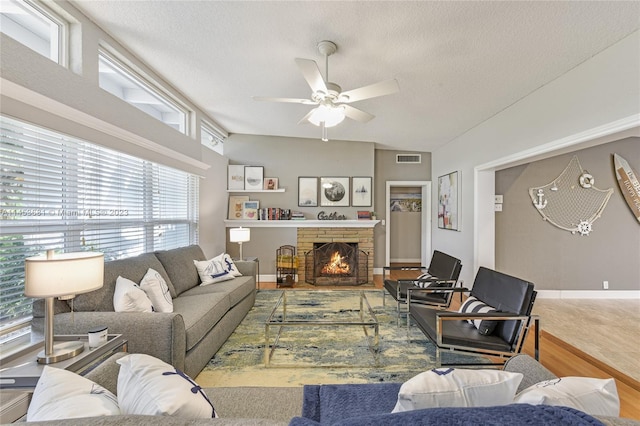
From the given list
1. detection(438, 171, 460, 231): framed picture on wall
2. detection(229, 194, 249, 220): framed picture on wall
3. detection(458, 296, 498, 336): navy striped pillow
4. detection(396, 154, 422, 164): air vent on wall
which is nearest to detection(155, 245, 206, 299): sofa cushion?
detection(229, 194, 249, 220): framed picture on wall

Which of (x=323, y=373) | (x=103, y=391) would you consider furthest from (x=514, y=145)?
(x=103, y=391)

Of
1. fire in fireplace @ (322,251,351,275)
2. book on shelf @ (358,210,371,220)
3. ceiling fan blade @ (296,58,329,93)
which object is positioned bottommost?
fire in fireplace @ (322,251,351,275)

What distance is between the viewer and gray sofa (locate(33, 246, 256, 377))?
189 centimetres

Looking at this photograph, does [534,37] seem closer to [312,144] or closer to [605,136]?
[605,136]

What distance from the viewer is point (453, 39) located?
2225mm

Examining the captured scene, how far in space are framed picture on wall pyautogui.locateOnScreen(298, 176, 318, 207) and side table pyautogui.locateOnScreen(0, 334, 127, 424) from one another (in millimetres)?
4060

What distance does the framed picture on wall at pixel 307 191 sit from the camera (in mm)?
5578

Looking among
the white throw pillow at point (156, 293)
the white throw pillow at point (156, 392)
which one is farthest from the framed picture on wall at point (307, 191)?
the white throw pillow at point (156, 392)

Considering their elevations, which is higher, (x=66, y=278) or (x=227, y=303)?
(x=66, y=278)

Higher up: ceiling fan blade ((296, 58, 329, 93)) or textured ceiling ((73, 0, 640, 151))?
textured ceiling ((73, 0, 640, 151))

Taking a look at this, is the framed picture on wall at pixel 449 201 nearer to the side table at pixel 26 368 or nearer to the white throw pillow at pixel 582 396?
the white throw pillow at pixel 582 396

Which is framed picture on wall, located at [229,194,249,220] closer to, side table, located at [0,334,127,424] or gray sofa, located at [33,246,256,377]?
gray sofa, located at [33,246,256,377]

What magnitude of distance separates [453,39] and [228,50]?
194 cm

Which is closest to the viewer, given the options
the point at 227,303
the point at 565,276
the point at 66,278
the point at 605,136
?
the point at 66,278
